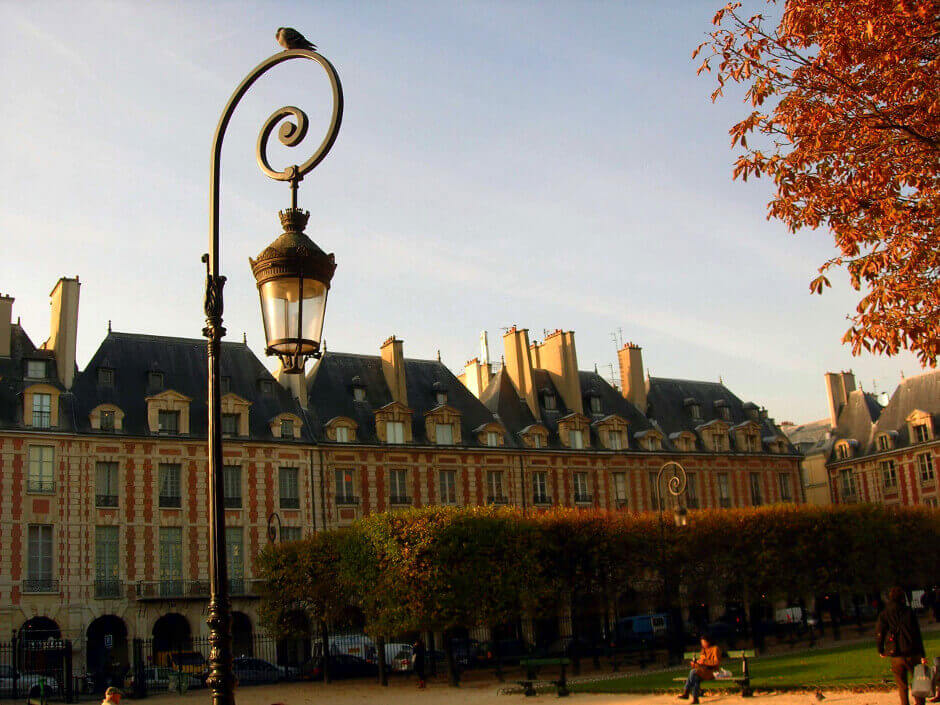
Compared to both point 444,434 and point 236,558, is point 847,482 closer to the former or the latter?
point 444,434

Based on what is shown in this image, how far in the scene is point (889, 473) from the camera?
160 ft

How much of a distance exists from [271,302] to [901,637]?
854 cm

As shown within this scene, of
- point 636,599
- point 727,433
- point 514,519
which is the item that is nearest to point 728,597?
point 636,599

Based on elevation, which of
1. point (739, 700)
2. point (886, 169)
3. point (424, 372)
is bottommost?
point (739, 700)

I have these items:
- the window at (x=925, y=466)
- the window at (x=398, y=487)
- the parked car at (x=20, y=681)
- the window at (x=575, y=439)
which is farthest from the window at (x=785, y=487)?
the parked car at (x=20, y=681)

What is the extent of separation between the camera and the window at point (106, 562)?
32469 mm

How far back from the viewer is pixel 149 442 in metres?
34.2

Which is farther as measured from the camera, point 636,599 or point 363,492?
point 363,492

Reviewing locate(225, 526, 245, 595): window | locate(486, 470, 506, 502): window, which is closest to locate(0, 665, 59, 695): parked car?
locate(225, 526, 245, 595): window

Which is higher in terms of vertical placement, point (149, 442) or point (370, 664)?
point (149, 442)

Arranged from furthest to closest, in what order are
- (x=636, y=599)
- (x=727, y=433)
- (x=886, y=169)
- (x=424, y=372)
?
(x=727, y=433) → (x=424, y=372) → (x=636, y=599) → (x=886, y=169)

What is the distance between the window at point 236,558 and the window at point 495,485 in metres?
9.71

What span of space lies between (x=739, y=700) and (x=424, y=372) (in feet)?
85.0

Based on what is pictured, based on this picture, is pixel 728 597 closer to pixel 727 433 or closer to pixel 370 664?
pixel 370 664
